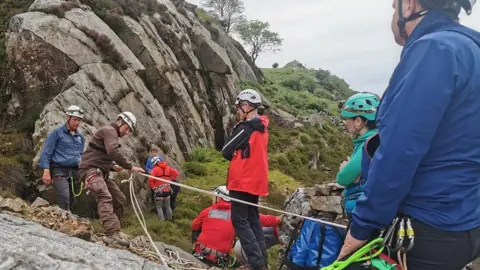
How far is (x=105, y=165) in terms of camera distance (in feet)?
28.7

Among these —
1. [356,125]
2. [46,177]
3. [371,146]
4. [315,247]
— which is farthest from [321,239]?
Result: [46,177]

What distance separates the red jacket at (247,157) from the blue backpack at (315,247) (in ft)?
5.08

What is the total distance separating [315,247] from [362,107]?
Result: 183cm

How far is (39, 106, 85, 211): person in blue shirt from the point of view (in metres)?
9.77

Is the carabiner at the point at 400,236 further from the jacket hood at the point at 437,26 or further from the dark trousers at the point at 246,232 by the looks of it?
the dark trousers at the point at 246,232

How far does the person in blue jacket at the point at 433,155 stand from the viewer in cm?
238

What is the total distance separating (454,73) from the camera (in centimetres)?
238


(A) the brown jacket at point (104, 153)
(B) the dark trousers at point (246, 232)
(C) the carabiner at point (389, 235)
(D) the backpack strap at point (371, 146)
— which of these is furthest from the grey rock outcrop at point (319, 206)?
(C) the carabiner at point (389, 235)

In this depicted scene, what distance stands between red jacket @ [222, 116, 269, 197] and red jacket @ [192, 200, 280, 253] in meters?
1.32

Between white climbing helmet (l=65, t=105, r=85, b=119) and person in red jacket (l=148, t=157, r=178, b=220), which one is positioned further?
person in red jacket (l=148, t=157, r=178, b=220)

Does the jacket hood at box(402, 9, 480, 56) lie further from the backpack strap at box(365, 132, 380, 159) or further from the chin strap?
the backpack strap at box(365, 132, 380, 159)

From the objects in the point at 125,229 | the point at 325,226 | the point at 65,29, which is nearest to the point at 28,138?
the point at 65,29

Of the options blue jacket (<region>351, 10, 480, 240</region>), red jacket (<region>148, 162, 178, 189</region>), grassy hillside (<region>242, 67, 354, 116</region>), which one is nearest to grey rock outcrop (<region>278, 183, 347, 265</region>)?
blue jacket (<region>351, 10, 480, 240</region>)

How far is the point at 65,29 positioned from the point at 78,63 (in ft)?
5.72
